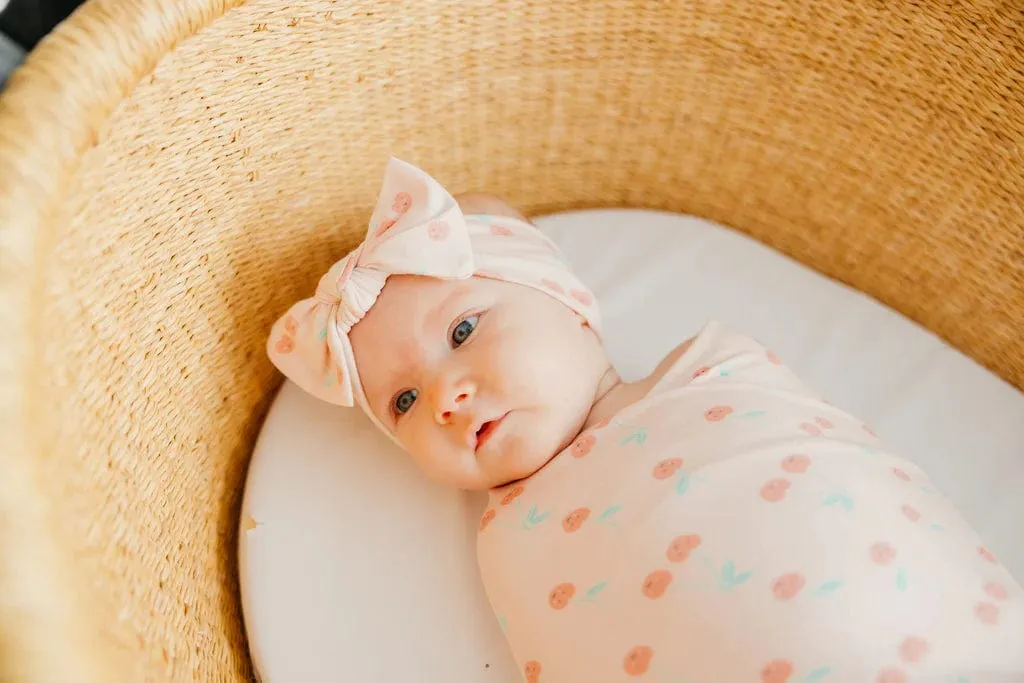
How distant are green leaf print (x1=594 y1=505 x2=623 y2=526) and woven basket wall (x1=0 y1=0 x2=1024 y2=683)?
393 millimetres

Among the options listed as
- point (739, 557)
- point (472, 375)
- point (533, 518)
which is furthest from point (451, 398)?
point (739, 557)

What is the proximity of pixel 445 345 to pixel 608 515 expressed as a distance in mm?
227

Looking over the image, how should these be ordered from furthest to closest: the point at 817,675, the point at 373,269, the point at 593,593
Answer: the point at 373,269 < the point at 593,593 < the point at 817,675

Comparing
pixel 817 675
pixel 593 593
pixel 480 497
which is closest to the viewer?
pixel 817 675

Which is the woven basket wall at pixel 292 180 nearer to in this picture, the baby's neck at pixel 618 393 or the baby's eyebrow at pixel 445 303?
the baby's eyebrow at pixel 445 303

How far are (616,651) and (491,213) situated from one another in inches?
20.2

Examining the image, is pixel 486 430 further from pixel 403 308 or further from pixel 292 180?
pixel 292 180

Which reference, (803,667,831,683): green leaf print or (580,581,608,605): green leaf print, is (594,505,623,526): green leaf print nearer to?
(580,581,608,605): green leaf print

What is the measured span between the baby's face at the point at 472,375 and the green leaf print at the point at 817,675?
1.05 feet

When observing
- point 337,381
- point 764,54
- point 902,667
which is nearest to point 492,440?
point 337,381

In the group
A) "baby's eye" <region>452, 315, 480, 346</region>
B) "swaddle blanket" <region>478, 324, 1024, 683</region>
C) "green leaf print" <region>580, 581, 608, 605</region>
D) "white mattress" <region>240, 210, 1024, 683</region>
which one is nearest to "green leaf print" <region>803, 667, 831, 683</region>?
"swaddle blanket" <region>478, 324, 1024, 683</region>

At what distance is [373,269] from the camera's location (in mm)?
876

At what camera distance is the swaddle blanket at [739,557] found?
678 millimetres

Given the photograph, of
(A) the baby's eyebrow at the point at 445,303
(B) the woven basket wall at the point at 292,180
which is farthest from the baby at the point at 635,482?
(B) the woven basket wall at the point at 292,180
